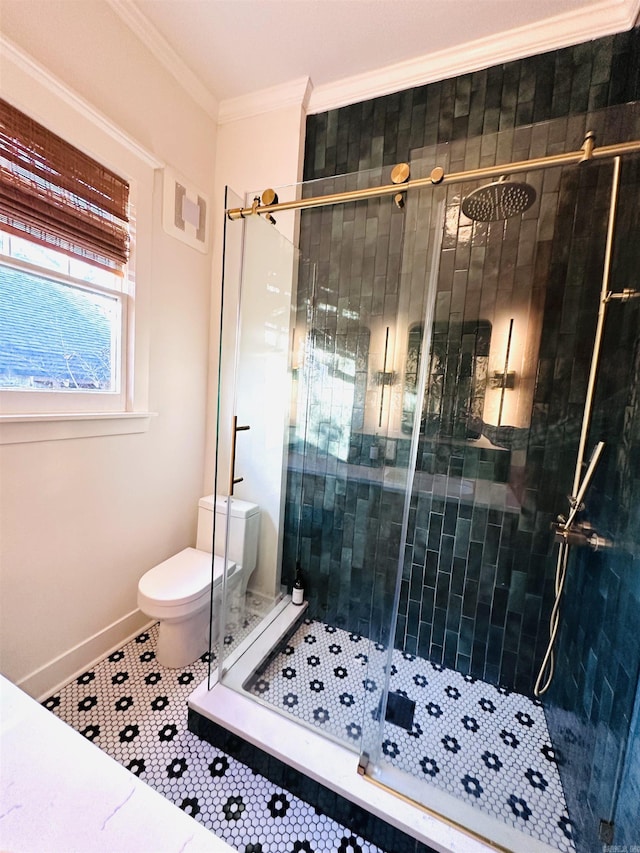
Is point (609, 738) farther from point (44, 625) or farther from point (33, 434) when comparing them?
point (33, 434)

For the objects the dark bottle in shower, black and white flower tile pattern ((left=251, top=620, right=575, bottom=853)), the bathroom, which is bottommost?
black and white flower tile pattern ((left=251, top=620, right=575, bottom=853))

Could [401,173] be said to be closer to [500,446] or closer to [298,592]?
[500,446]

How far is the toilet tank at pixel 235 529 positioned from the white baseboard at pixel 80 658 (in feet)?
1.60

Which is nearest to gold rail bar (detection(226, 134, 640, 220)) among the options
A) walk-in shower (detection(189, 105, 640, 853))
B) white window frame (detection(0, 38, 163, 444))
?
walk-in shower (detection(189, 105, 640, 853))

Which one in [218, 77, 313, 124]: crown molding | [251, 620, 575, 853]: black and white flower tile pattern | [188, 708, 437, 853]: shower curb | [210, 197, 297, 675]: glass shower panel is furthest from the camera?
[218, 77, 313, 124]: crown molding

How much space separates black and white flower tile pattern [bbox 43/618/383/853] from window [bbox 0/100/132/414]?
1.22 m

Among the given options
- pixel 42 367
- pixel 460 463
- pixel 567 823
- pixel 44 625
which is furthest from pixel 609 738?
pixel 42 367

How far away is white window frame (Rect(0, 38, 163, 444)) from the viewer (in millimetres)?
1184

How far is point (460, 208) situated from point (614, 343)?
85 centimetres

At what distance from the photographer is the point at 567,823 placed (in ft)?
3.50

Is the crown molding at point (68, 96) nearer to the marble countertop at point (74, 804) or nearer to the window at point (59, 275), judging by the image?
the window at point (59, 275)

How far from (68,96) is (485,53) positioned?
1.76 metres

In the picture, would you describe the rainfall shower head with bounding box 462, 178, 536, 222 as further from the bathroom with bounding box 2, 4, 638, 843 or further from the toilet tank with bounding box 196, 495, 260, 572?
the toilet tank with bounding box 196, 495, 260, 572

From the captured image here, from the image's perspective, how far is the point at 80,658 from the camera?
151 centimetres
